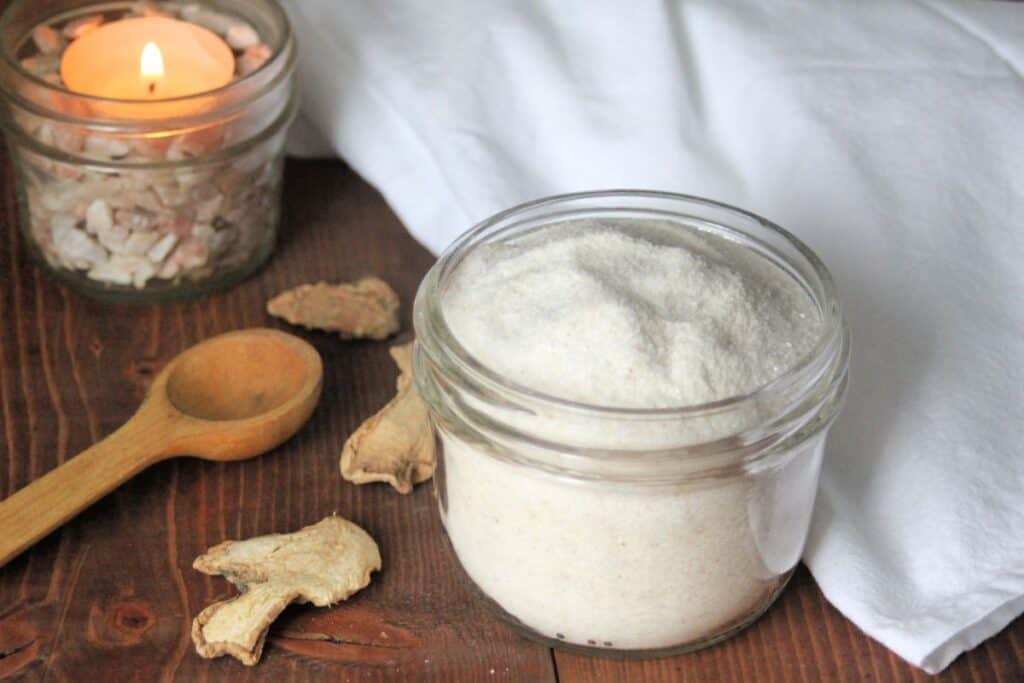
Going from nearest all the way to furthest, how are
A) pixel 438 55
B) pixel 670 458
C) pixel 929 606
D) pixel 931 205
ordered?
pixel 670 458 < pixel 929 606 < pixel 931 205 < pixel 438 55

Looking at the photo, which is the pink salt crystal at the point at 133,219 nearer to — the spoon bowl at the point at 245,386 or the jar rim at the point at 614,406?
the spoon bowl at the point at 245,386

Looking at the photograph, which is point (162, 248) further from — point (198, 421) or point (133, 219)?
point (198, 421)

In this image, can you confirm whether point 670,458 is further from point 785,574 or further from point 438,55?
point 438,55

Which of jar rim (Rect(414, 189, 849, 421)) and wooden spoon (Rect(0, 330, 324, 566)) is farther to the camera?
wooden spoon (Rect(0, 330, 324, 566))

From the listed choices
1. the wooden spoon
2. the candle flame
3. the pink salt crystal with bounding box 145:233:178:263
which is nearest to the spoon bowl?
the wooden spoon

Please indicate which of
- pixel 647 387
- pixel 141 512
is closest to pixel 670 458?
pixel 647 387

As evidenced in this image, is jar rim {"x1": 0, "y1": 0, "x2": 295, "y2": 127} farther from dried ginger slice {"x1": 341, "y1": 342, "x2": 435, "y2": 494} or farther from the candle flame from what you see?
dried ginger slice {"x1": 341, "y1": 342, "x2": 435, "y2": 494}

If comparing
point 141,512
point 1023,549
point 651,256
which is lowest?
point 141,512
